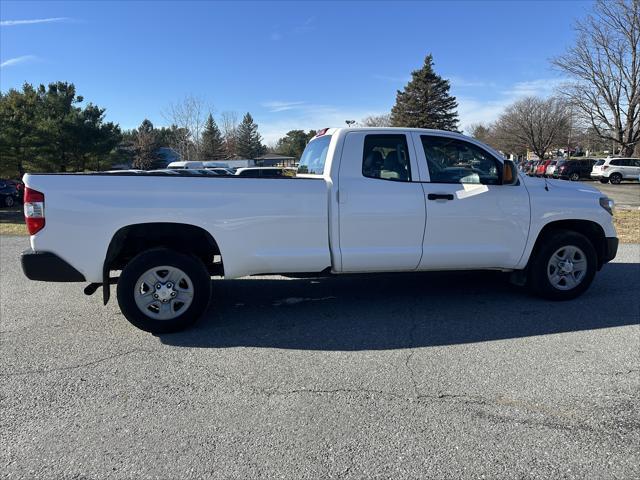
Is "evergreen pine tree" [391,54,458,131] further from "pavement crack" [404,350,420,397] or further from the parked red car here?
"pavement crack" [404,350,420,397]

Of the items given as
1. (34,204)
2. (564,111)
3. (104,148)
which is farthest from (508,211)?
(564,111)

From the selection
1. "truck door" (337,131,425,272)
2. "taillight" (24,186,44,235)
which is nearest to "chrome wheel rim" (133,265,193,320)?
"taillight" (24,186,44,235)

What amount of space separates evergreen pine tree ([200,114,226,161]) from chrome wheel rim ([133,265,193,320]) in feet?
216

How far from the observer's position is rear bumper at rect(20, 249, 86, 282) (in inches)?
164

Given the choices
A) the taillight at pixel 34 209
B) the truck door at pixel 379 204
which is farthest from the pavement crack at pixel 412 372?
the taillight at pixel 34 209

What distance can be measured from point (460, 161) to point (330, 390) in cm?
304

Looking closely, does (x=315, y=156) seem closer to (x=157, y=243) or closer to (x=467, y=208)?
(x=467, y=208)

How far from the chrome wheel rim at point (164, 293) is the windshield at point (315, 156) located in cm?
191

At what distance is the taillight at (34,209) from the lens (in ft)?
13.4

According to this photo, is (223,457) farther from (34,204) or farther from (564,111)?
(564,111)

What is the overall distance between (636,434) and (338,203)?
9.70ft

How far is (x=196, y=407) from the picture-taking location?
314 centimetres

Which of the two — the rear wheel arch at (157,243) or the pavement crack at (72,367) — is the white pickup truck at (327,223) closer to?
the rear wheel arch at (157,243)

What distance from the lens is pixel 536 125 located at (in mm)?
60500
